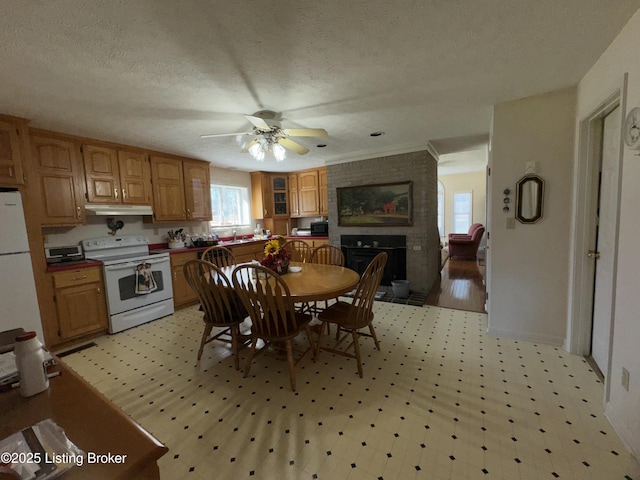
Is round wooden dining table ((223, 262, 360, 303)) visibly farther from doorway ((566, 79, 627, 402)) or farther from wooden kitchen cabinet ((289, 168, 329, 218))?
wooden kitchen cabinet ((289, 168, 329, 218))

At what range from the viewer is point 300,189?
18.9 feet

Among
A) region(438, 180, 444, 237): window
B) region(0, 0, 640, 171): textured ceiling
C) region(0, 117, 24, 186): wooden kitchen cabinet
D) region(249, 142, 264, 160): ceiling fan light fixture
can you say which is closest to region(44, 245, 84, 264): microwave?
region(0, 117, 24, 186): wooden kitchen cabinet

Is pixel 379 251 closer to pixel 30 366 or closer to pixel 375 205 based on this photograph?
pixel 375 205

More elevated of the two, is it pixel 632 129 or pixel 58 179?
pixel 58 179

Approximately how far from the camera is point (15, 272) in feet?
8.04

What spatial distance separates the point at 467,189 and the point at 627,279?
281 inches

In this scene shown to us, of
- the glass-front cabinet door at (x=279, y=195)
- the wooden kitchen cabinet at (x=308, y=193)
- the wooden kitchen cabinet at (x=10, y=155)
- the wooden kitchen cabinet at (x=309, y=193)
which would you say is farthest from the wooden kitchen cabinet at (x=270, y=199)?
the wooden kitchen cabinet at (x=10, y=155)

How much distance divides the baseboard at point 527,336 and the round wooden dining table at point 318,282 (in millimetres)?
1601

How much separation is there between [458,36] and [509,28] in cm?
26

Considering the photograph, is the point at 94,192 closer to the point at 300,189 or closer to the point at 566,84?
the point at 300,189

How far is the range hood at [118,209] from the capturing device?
3182mm

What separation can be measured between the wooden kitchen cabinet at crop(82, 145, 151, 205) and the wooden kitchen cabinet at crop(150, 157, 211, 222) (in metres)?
0.13

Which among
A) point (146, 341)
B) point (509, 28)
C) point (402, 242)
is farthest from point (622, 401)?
point (146, 341)

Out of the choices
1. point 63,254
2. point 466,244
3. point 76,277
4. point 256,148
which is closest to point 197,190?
point 63,254
